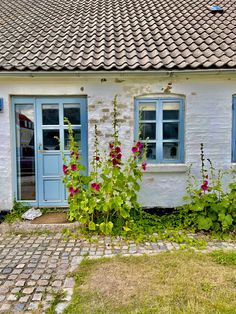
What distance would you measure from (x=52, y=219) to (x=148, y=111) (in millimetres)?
3056

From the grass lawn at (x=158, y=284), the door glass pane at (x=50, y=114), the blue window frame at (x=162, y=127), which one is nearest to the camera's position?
the grass lawn at (x=158, y=284)

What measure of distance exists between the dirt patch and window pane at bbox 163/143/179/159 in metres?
2.54

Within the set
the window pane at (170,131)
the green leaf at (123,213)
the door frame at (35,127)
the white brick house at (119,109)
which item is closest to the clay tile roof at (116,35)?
the white brick house at (119,109)

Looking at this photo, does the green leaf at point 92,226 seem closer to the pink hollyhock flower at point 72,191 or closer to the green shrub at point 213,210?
the pink hollyhock flower at point 72,191

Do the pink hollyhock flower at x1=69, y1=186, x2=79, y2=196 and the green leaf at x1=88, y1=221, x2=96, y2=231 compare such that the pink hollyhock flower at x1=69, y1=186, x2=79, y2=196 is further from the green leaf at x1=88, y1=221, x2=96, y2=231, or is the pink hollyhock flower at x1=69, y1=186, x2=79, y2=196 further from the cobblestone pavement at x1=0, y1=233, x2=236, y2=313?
the cobblestone pavement at x1=0, y1=233, x2=236, y2=313

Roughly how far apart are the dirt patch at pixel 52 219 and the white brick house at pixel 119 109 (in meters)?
0.41

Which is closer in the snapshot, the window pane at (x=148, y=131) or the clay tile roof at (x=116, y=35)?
the clay tile roof at (x=116, y=35)

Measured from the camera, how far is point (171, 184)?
653cm

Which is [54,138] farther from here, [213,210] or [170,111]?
[213,210]

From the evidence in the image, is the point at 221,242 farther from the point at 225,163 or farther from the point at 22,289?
the point at 22,289

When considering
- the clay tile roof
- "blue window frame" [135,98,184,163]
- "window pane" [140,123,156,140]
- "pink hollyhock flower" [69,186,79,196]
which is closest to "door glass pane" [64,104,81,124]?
the clay tile roof

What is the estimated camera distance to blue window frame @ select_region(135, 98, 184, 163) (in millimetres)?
6500

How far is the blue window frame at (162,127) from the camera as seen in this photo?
6.50m

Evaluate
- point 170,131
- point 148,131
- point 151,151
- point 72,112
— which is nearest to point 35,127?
point 72,112
